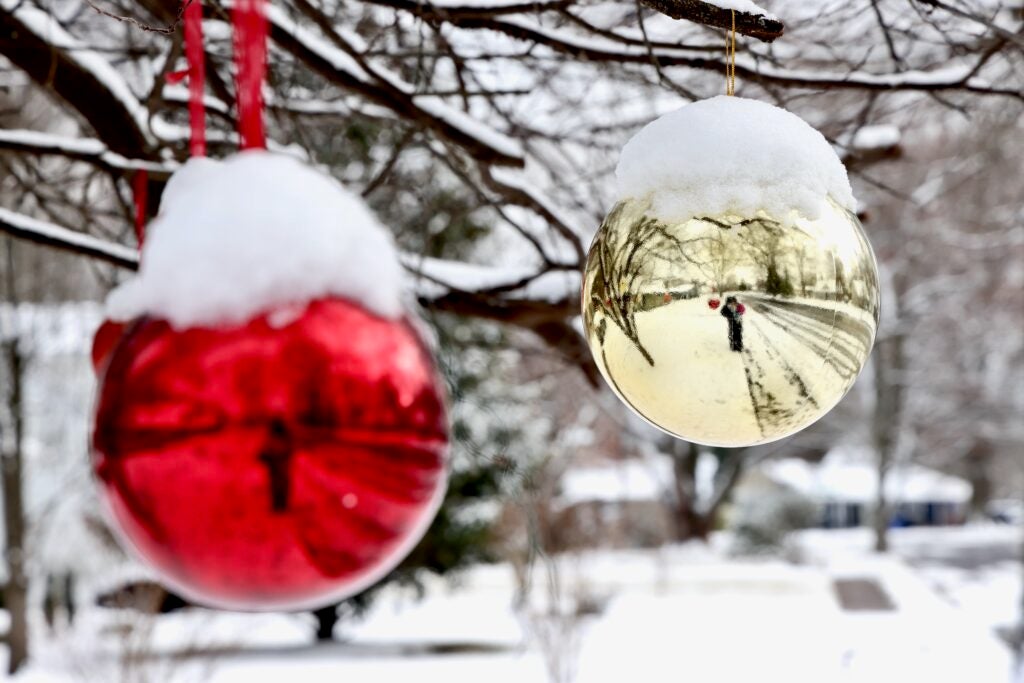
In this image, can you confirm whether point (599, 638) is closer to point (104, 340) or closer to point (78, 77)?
point (78, 77)

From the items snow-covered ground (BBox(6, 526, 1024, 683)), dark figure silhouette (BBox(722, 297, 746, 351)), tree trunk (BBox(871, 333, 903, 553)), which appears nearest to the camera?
dark figure silhouette (BBox(722, 297, 746, 351))

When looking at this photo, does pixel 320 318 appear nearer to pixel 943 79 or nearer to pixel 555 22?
pixel 943 79

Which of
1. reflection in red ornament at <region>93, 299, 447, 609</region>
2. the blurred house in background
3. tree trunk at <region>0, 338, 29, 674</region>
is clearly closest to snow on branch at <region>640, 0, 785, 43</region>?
reflection in red ornament at <region>93, 299, 447, 609</region>

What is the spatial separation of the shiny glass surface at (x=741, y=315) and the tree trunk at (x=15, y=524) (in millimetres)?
11139

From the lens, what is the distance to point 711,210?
1675 millimetres

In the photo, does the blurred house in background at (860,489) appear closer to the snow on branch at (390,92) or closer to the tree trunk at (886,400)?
the tree trunk at (886,400)

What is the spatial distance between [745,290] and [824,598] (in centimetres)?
1525

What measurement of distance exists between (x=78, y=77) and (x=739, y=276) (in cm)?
224

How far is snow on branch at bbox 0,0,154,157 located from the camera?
310 centimetres

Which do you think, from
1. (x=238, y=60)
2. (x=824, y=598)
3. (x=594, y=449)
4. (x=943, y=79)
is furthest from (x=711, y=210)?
(x=594, y=449)

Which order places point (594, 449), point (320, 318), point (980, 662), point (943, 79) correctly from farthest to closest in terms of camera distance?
point (594, 449) → point (980, 662) → point (943, 79) → point (320, 318)

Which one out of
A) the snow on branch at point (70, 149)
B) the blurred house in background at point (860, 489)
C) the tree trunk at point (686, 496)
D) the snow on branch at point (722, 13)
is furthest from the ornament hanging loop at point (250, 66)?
the blurred house in background at point (860, 489)

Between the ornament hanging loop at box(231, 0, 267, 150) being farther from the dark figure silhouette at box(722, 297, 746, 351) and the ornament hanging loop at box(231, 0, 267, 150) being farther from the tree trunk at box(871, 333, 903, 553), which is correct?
the tree trunk at box(871, 333, 903, 553)

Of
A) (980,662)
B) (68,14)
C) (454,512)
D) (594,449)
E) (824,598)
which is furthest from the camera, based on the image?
(594,449)
